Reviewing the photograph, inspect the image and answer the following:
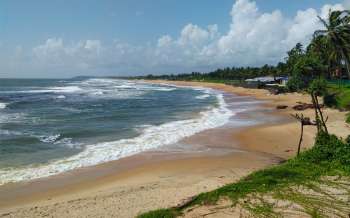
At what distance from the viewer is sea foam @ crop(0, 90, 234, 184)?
1638 cm

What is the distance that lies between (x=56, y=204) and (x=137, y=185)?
331 centimetres

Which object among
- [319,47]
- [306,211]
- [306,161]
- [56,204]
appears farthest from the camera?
[319,47]

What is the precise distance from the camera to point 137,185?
1430 cm

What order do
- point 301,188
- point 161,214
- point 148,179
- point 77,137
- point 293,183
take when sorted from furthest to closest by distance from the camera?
point 77,137
point 148,179
point 293,183
point 301,188
point 161,214

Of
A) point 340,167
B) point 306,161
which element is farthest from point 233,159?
point 340,167

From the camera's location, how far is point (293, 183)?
11883mm

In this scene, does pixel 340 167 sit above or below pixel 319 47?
below

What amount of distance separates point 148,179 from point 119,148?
6.29 meters

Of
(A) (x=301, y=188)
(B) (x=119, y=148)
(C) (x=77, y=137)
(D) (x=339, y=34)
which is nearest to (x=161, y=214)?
(A) (x=301, y=188)

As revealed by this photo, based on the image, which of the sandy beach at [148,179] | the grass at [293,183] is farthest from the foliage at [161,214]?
the sandy beach at [148,179]

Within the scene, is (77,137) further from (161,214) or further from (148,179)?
(161,214)

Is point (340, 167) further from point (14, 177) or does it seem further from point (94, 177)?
point (14, 177)

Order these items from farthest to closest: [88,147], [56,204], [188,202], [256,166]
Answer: [88,147]
[256,166]
[56,204]
[188,202]

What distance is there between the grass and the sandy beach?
1.19m
